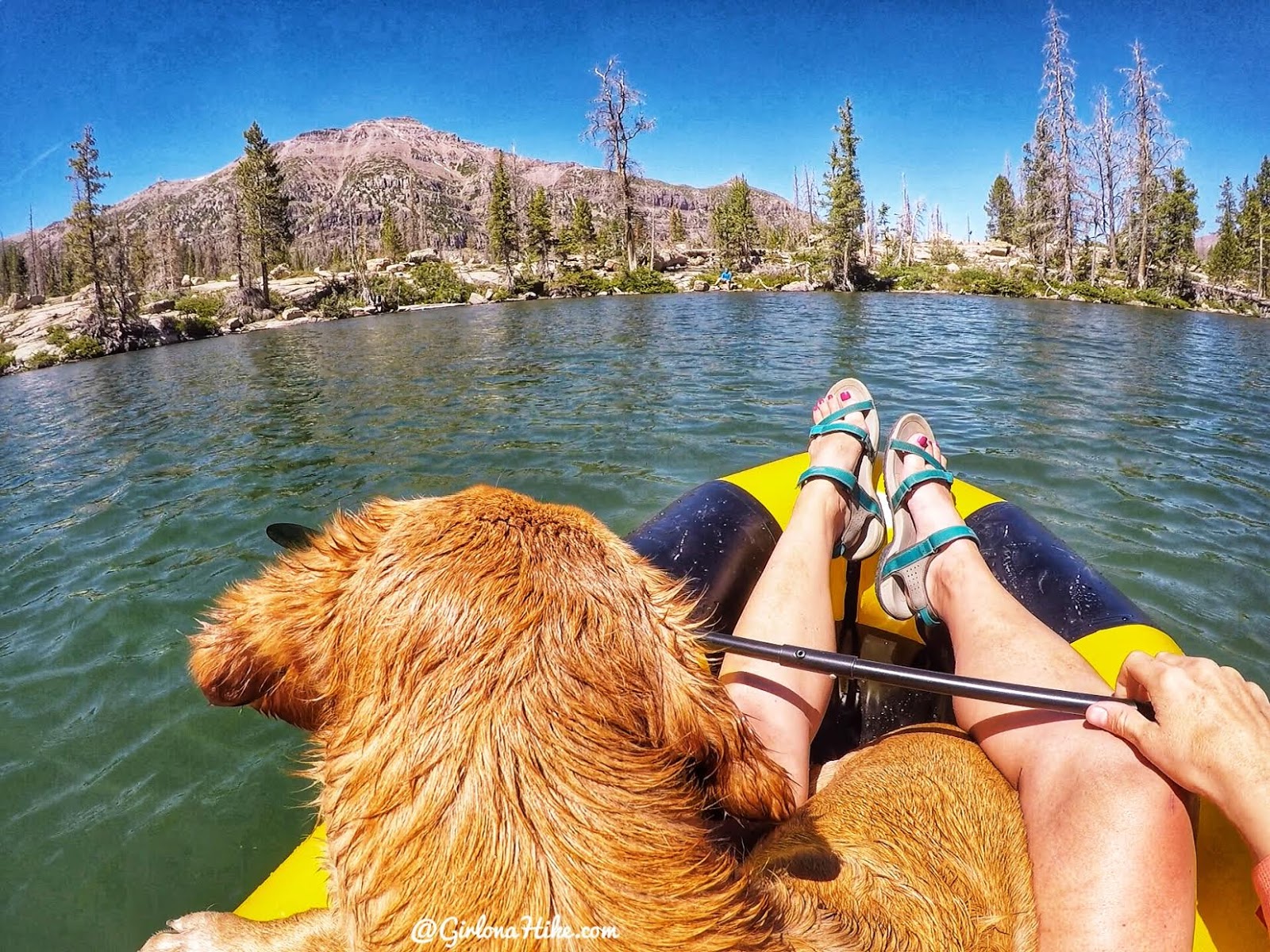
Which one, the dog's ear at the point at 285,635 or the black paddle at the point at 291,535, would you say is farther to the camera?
the black paddle at the point at 291,535

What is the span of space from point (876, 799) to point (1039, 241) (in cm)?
6594

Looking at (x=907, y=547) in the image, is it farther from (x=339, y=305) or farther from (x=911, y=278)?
(x=339, y=305)

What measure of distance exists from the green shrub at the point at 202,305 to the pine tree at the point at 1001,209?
86592 mm

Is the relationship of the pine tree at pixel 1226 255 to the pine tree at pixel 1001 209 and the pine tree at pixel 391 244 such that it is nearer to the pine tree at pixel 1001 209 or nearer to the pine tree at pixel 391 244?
the pine tree at pixel 1001 209

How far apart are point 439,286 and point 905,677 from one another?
211 ft

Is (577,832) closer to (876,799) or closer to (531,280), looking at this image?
(876,799)

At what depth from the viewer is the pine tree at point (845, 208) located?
1994 inches

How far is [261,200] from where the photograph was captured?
52.8 meters

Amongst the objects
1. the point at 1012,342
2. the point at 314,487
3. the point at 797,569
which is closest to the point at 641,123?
the point at 1012,342

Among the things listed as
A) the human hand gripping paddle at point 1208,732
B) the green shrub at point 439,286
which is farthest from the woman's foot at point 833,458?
the green shrub at point 439,286

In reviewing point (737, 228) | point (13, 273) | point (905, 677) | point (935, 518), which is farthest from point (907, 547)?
point (13, 273)

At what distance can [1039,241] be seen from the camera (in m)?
54.1

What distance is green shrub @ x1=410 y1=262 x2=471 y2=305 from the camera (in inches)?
2221

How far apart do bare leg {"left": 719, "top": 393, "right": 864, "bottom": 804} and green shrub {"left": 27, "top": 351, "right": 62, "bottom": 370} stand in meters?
40.0
